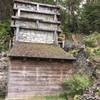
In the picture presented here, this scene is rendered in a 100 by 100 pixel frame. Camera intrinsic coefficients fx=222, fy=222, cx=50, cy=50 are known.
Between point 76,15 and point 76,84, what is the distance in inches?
571

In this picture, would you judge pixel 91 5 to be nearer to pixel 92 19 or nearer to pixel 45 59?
pixel 92 19

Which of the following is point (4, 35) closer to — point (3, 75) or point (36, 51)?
point (3, 75)

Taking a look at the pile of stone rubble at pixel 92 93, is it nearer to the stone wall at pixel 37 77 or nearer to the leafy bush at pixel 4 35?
the stone wall at pixel 37 77

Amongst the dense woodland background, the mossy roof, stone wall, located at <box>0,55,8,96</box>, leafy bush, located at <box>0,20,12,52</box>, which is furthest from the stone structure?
the dense woodland background

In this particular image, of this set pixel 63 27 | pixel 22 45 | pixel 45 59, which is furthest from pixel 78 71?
pixel 63 27

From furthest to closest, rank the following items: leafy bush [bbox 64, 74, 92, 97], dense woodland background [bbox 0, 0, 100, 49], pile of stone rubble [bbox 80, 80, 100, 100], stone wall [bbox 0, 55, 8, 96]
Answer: dense woodland background [bbox 0, 0, 100, 49] < stone wall [bbox 0, 55, 8, 96] < leafy bush [bbox 64, 74, 92, 97] < pile of stone rubble [bbox 80, 80, 100, 100]

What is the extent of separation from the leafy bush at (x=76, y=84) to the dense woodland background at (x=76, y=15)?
9.92m

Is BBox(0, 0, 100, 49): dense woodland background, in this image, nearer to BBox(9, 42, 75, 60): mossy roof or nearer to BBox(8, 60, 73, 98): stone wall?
BBox(9, 42, 75, 60): mossy roof

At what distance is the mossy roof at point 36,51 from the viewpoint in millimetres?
15359

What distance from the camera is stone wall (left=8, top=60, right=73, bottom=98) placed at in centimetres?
1516

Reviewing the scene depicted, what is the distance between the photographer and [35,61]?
15797 mm

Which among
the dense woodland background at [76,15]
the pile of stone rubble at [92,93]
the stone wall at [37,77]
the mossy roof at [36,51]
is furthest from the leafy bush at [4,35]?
the pile of stone rubble at [92,93]

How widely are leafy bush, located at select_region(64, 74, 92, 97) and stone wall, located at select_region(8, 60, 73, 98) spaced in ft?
2.43

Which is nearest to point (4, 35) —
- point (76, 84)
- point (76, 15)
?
point (76, 15)
